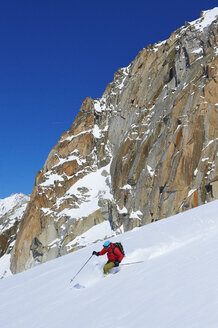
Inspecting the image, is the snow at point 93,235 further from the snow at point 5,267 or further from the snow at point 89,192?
the snow at point 5,267

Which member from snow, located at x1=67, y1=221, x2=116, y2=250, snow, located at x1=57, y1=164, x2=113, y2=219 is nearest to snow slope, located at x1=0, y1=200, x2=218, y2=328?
snow, located at x1=67, y1=221, x2=116, y2=250

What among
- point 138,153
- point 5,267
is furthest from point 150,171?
point 5,267

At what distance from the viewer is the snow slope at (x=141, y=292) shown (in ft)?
16.1

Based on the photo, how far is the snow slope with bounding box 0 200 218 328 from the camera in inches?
193

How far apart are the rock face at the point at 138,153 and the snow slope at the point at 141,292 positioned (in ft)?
95.3

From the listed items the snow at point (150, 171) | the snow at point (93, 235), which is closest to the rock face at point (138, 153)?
the snow at point (150, 171)

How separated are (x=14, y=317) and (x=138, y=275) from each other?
332 cm

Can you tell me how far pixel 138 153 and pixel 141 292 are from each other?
53.0m

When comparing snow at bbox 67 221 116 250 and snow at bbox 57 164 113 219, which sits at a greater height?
snow at bbox 57 164 113 219

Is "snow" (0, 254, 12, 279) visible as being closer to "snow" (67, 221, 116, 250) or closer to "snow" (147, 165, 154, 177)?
"snow" (67, 221, 116, 250)

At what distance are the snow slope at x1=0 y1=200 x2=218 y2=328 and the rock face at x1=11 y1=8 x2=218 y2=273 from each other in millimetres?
29038

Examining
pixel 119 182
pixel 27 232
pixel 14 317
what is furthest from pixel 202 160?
pixel 27 232

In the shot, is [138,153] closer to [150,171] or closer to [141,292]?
[150,171]

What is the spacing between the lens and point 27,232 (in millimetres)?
77750
